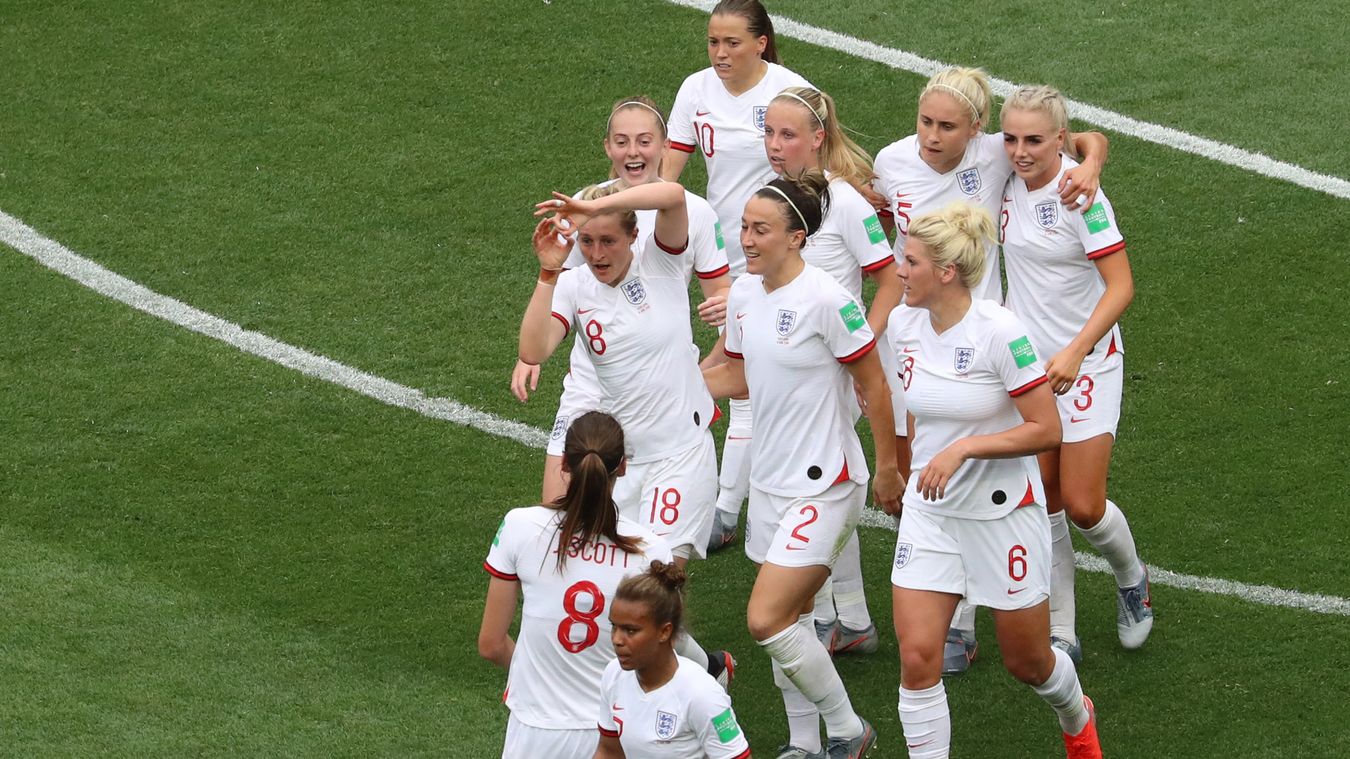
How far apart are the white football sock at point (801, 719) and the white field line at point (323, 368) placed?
2.01 metres

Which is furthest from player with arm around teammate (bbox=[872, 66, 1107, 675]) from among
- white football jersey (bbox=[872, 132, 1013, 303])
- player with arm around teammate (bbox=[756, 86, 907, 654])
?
player with arm around teammate (bbox=[756, 86, 907, 654])

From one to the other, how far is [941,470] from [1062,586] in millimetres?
1719

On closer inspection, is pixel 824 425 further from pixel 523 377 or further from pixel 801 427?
pixel 523 377

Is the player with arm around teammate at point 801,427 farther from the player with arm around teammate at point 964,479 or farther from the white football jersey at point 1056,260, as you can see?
the white football jersey at point 1056,260

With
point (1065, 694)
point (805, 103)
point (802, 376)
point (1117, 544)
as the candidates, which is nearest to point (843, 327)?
point (802, 376)

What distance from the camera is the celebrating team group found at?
5449mm

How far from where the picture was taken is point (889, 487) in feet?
21.1

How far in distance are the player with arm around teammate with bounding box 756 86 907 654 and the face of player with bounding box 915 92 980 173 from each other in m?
0.32

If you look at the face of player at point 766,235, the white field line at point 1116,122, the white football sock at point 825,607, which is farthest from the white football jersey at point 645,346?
the white field line at point 1116,122

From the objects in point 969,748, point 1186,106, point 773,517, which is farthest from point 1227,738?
point 1186,106

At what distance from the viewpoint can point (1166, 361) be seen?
959 centimetres

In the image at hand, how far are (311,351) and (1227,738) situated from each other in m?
5.32

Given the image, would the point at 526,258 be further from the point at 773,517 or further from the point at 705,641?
the point at 773,517

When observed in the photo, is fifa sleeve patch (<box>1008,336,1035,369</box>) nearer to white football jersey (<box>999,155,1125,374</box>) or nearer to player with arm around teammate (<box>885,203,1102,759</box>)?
player with arm around teammate (<box>885,203,1102,759</box>)
